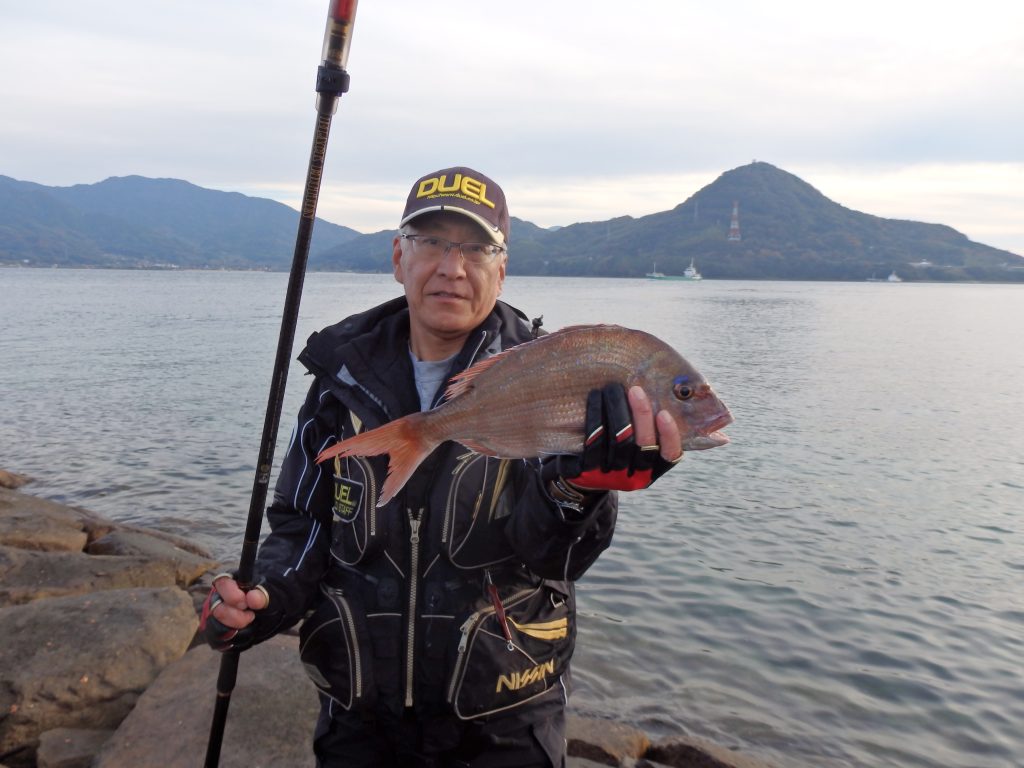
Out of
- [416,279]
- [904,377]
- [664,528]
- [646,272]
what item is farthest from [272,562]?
[646,272]

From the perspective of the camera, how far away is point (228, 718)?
17.6 feet

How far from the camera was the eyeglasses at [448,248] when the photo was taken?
3.32 meters

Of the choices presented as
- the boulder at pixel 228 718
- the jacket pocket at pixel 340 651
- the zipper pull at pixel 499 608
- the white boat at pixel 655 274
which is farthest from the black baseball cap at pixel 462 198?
the white boat at pixel 655 274

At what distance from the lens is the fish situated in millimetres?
2857

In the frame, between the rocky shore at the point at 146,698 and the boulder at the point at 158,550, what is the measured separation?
1565mm

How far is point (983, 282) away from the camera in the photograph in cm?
19938

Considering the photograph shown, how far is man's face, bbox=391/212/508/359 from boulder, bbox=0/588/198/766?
4312mm

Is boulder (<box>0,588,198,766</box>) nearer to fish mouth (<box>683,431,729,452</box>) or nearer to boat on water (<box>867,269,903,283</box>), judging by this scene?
fish mouth (<box>683,431,729,452</box>)

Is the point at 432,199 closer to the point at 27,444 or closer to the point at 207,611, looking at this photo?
the point at 207,611

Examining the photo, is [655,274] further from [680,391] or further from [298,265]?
[680,391]

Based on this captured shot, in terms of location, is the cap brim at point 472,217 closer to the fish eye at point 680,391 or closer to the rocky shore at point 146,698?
the fish eye at point 680,391

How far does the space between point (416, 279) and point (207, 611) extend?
1768 millimetres

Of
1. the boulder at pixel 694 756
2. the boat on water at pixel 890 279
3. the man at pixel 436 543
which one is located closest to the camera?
the man at pixel 436 543

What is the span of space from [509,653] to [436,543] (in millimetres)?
529
